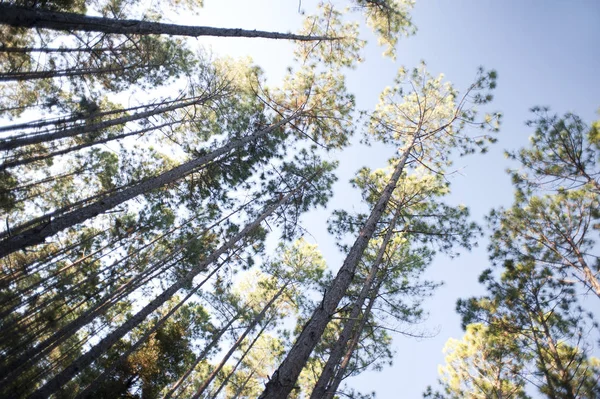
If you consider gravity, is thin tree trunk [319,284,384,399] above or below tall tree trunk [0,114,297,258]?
above

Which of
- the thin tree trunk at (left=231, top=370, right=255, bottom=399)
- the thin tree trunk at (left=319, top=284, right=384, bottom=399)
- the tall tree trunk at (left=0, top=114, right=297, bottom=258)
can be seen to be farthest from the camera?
the thin tree trunk at (left=231, top=370, right=255, bottom=399)

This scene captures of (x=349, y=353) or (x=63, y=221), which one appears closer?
(x=63, y=221)

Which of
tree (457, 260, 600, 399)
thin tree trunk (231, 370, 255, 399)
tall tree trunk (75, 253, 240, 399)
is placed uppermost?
tree (457, 260, 600, 399)

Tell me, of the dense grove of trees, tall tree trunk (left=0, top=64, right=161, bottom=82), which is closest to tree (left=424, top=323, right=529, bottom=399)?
the dense grove of trees

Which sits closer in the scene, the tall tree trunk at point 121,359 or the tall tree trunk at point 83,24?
the tall tree trunk at point 83,24

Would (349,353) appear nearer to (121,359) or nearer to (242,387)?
(121,359)

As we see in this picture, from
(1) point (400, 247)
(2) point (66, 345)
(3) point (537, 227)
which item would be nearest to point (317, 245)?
(1) point (400, 247)

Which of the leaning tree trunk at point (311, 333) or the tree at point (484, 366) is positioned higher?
the tree at point (484, 366)

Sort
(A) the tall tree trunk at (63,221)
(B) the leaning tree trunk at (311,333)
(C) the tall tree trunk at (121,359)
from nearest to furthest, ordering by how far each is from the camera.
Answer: (B) the leaning tree trunk at (311,333), (A) the tall tree trunk at (63,221), (C) the tall tree trunk at (121,359)

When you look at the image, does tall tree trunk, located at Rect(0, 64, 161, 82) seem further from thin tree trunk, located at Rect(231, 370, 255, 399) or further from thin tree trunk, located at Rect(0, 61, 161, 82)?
thin tree trunk, located at Rect(231, 370, 255, 399)

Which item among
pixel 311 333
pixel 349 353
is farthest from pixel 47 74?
pixel 349 353

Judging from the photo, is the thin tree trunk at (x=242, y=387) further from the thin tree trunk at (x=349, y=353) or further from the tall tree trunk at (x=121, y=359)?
the thin tree trunk at (x=349, y=353)

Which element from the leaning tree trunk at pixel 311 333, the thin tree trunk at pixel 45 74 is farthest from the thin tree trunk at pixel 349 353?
the thin tree trunk at pixel 45 74

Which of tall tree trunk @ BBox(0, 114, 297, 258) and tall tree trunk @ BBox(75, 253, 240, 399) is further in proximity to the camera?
tall tree trunk @ BBox(75, 253, 240, 399)
